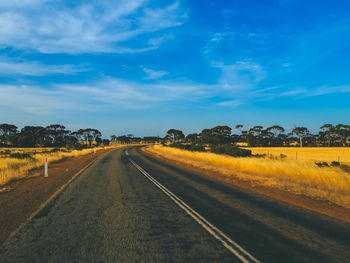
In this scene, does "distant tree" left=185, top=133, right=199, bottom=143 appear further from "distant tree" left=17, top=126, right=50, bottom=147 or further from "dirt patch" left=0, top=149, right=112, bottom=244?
"dirt patch" left=0, top=149, right=112, bottom=244

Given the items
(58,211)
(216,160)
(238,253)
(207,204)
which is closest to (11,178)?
(58,211)

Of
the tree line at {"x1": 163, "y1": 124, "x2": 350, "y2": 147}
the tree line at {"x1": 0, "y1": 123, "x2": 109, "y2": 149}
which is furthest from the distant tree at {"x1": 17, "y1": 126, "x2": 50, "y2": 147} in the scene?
the tree line at {"x1": 163, "y1": 124, "x2": 350, "y2": 147}

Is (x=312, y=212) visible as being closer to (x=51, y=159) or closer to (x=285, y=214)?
(x=285, y=214)

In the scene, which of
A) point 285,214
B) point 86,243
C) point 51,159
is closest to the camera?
point 86,243

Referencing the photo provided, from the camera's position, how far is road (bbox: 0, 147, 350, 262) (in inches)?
145

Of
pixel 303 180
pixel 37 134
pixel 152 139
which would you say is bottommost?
pixel 303 180

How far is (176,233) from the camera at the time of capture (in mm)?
4590

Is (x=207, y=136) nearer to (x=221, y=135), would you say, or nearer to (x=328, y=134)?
(x=221, y=135)

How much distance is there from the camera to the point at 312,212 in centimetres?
622

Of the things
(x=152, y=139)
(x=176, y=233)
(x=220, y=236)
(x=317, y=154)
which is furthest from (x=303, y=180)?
(x=152, y=139)

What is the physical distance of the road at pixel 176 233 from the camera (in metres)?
3.69

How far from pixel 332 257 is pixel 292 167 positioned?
11600 millimetres

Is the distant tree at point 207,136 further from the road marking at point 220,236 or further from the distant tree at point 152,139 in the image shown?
the distant tree at point 152,139

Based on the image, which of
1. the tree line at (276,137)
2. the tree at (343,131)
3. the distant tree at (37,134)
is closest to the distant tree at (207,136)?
the tree line at (276,137)
